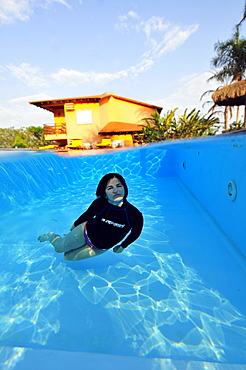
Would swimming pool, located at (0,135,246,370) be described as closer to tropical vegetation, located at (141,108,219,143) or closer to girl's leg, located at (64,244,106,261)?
girl's leg, located at (64,244,106,261)

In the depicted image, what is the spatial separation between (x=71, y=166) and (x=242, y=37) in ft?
70.0

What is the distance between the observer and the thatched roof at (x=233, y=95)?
902 cm

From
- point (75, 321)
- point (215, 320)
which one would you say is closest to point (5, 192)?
point (75, 321)

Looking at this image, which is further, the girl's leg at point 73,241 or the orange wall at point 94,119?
the orange wall at point 94,119

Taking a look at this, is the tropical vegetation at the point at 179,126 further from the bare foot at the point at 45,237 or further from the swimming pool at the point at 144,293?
the bare foot at the point at 45,237

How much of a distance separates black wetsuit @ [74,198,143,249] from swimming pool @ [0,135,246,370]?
2.32ft

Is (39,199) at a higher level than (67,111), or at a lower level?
lower

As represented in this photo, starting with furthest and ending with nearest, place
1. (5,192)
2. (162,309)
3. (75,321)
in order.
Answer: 1. (5,192)
2. (162,309)
3. (75,321)

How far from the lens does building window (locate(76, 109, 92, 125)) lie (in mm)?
19672

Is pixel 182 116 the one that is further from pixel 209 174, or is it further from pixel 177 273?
pixel 177 273

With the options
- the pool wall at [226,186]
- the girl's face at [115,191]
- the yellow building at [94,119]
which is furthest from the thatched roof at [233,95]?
the girl's face at [115,191]

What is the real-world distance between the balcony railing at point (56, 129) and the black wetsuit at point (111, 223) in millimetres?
19914

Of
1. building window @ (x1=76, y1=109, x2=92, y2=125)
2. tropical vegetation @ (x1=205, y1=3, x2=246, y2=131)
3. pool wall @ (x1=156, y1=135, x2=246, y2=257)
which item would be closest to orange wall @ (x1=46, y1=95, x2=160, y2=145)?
building window @ (x1=76, y1=109, x2=92, y2=125)

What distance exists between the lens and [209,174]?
15.3 feet
